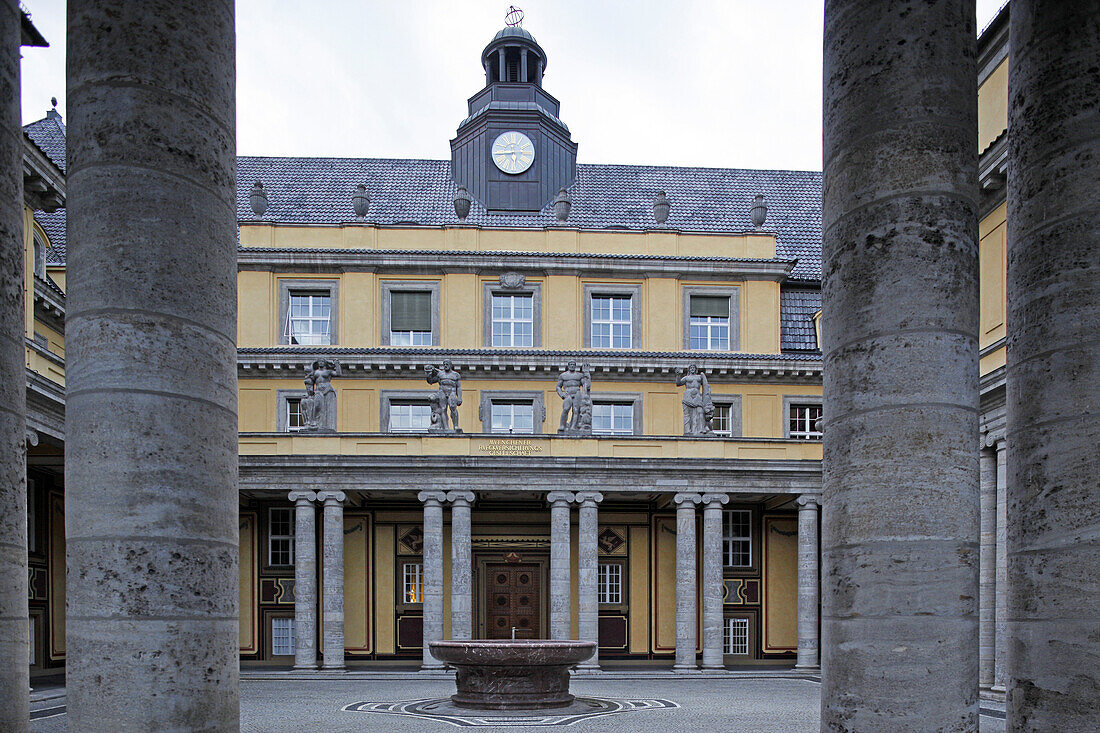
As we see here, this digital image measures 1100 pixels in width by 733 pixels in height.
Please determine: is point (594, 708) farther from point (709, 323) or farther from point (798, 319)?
point (798, 319)

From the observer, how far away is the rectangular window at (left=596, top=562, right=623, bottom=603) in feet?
126

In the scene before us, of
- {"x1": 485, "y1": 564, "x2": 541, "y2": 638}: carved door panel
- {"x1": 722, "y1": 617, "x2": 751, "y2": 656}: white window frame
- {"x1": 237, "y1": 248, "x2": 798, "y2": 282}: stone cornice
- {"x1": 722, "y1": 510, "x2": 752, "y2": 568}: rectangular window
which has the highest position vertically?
{"x1": 237, "y1": 248, "x2": 798, "y2": 282}: stone cornice

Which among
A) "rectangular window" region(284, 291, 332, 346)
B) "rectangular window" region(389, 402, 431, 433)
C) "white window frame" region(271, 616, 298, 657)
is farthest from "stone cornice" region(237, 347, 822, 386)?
"white window frame" region(271, 616, 298, 657)

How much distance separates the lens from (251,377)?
3803 centimetres

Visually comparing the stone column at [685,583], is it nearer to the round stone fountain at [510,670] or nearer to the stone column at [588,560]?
the stone column at [588,560]

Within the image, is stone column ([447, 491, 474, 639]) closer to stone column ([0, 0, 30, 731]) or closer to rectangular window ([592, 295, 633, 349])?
rectangular window ([592, 295, 633, 349])

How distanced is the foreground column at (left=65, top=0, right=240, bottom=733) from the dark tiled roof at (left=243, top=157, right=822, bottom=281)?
112ft

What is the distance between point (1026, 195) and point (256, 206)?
35.5 meters

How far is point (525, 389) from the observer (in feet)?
127

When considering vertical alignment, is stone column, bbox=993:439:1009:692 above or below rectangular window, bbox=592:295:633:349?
below

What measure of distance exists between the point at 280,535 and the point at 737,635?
16053mm

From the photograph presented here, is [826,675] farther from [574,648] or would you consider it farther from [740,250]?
[740,250]

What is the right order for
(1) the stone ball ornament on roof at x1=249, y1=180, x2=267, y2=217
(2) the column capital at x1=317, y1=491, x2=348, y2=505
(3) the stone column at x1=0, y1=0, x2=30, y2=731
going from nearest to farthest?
1. (3) the stone column at x1=0, y1=0, x2=30, y2=731
2. (2) the column capital at x1=317, y1=491, x2=348, y2=505
3. (1) the stone ball ornament on roof at x1=249, y1=180, x2=267, y2=217

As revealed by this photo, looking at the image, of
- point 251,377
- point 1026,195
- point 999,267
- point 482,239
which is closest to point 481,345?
point 482,239
